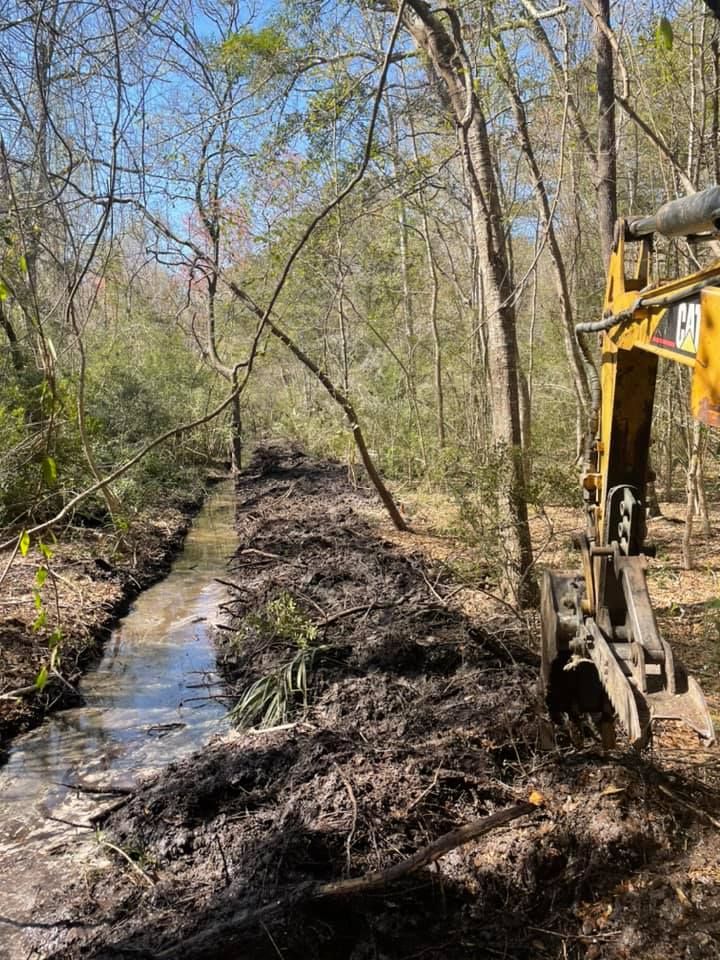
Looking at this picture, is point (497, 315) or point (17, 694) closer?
point (17, 694)

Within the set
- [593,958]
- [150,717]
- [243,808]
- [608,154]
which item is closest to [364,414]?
[608,154]

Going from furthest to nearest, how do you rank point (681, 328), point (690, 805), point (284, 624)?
point (284, 624)
point (690, 805)
point (681, 328)

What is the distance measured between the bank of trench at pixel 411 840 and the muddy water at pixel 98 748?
0.77 ft

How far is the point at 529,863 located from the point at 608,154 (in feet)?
24.8

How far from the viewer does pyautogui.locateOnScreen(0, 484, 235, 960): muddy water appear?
4.19m

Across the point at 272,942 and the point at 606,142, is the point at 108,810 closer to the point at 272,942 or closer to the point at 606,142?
the point at 272,942

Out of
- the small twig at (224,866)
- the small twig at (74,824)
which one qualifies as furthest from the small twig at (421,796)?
the small twig at (74,824)

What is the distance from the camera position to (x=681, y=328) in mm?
2551

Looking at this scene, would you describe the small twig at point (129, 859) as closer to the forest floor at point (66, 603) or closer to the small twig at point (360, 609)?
the forest floor at point (66, 603)

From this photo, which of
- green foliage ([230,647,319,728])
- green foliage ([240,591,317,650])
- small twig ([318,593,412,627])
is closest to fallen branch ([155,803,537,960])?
green foliage ([230,647,319,728])

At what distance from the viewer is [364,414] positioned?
18.6 metres

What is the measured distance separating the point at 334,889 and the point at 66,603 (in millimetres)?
5813

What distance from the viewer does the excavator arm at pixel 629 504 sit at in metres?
2.32

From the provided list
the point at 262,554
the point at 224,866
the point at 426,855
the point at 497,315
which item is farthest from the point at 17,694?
the point at 497,315
